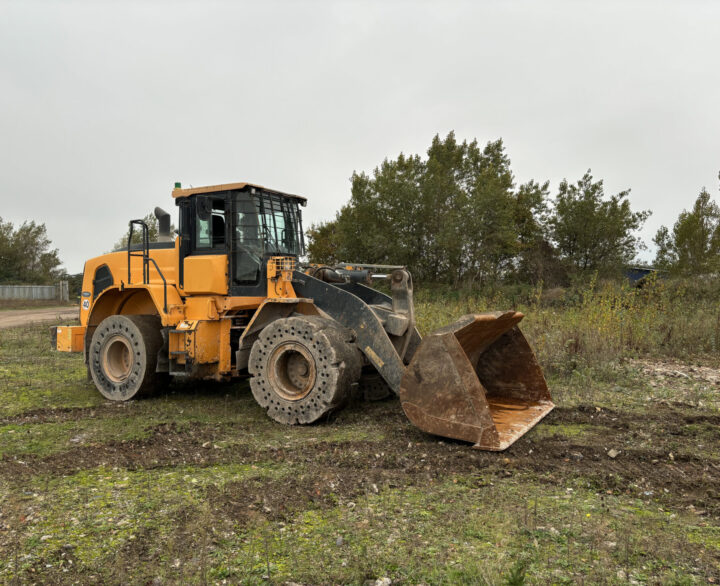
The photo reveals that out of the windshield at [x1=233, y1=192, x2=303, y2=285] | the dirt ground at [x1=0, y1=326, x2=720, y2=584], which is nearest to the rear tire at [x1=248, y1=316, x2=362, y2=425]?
the dirt ground at [x1=0, y1=326, x2=720, y2=584]

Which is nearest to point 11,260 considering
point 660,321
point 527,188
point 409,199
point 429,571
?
point 409,199

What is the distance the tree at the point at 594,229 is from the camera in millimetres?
27000

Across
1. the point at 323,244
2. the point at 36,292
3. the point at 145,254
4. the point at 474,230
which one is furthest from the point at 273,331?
the point at 36,292

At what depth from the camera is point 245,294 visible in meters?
7.23

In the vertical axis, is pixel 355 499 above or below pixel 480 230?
below

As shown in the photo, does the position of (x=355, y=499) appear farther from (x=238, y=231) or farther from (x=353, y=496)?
(x=238, y=231)

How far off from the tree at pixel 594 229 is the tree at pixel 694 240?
315 cm

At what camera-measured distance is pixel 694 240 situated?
96.2 ft

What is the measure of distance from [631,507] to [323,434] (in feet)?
9.78

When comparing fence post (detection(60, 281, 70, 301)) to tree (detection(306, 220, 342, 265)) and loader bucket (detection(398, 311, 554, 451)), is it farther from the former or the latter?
Answer: loader bucket (detection(398, 311, 554, 451))

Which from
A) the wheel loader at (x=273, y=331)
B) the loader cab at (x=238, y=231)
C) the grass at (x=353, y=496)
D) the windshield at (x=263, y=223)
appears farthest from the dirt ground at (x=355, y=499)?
the windshield at (x=263, y=223)

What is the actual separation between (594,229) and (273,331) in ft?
79.8

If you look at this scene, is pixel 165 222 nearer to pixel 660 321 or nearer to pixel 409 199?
pixel 660 321

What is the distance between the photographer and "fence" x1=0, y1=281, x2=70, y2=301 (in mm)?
37594
